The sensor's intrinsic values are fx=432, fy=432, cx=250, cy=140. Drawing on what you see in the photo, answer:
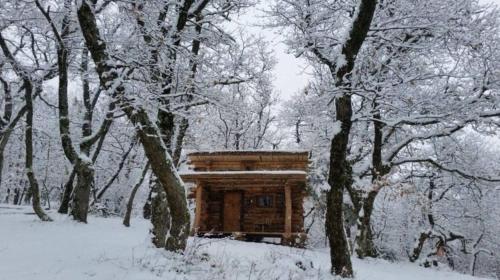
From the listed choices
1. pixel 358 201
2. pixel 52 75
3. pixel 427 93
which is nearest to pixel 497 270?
pixel 358 201

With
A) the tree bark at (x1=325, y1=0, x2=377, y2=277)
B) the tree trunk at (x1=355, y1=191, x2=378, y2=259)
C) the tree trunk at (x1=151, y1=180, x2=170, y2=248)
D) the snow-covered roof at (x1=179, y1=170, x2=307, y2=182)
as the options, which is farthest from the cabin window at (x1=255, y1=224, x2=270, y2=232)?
the tree trunk at (x1=151, y1=180, x2=170, y2=248)

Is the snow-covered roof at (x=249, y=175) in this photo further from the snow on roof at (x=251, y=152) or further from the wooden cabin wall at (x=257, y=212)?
the wooden cabin wall at (x=257, y=212)

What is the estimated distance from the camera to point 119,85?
25.0 feet

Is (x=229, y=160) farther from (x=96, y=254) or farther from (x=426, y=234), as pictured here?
(x=426, y=234)

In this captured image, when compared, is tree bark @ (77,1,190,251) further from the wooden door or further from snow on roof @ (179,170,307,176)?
the wooden door

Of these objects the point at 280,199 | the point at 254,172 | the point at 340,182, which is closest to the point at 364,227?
the point at 280,199

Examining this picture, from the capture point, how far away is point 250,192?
21.5 m

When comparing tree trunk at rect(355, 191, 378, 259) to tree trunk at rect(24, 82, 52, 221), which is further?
tree trunk at rect(355, 191, 378, 259)

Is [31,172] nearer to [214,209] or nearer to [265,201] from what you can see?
[214,209]

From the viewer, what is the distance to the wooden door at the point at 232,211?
2123 cm

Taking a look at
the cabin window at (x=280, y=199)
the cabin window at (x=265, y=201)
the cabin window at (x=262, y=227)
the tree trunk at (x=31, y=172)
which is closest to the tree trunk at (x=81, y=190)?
the tree trunk at (x=31, y=172)

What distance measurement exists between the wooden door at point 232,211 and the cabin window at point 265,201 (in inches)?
39.3

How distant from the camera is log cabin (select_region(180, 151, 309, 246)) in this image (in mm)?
18641

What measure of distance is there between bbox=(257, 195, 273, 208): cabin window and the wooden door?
3.27 ft
